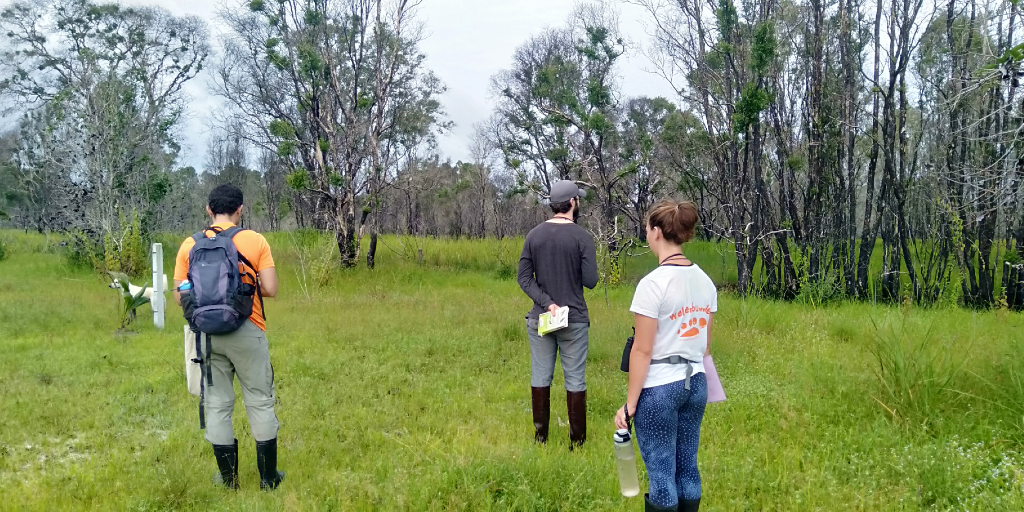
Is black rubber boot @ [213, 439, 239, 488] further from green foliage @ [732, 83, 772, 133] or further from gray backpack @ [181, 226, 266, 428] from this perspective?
green foliage @ [732, 83, 772, 133]

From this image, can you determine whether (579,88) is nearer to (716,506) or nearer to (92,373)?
(92,373)

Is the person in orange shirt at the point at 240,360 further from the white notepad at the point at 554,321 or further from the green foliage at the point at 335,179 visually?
the green foliage at the point at 335,179

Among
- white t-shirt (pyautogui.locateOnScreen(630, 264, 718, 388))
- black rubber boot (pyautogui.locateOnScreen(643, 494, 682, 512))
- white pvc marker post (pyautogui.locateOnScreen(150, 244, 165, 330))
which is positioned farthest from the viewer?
white pvc marker post (pyautogui.locateOnScreen(150, 244, 165, 330))

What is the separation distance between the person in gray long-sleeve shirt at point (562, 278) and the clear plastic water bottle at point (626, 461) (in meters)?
1.26

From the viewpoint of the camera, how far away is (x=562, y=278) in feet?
11.9

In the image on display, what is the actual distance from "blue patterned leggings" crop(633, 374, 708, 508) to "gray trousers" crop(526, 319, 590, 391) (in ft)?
4.03

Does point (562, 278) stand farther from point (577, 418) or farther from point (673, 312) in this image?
point (673, 312)

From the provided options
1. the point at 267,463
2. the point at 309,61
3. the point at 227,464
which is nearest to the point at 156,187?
the point at 309,61

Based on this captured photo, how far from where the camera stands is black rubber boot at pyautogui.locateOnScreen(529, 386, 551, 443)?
12.7 ft

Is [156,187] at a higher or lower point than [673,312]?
higher

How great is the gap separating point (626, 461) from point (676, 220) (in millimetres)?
928

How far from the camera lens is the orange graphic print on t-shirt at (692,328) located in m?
2.29

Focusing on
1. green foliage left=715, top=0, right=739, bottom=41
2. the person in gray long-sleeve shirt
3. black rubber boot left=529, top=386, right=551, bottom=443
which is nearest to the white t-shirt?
the person in gray long-sleeve shirt

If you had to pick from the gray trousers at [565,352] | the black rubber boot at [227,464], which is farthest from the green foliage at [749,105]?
the black rubber boot at [227,464]
